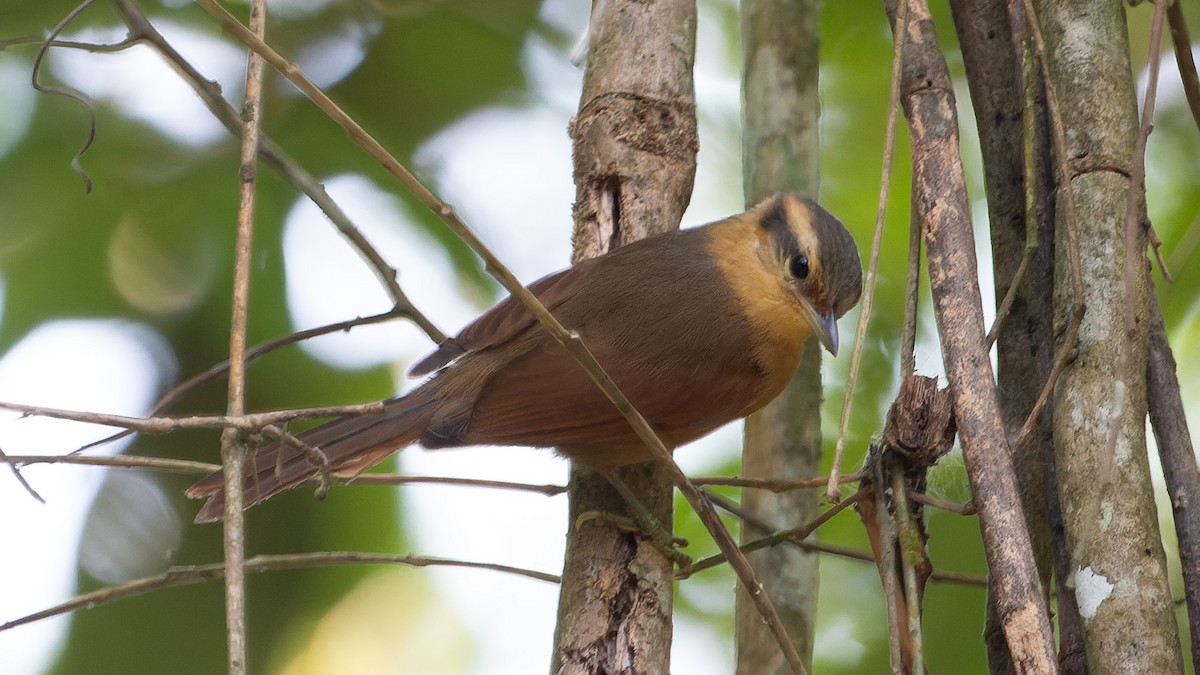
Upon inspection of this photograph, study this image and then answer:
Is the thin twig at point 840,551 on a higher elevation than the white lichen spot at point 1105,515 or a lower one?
higher

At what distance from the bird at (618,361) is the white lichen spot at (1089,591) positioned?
0.95 m

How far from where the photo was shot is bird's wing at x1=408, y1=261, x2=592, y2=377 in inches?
101

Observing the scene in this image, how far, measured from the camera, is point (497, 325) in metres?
2.67

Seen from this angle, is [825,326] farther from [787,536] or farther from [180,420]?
[180,420]

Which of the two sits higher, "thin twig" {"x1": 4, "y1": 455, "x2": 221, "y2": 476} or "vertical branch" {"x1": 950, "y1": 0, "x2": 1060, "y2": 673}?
"vertical branch" {"x1": 950, "y1": 0, "x2": 1060, "y2": 673}

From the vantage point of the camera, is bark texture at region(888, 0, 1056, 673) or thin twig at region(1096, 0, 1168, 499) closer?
bark texture at region(888, 0, 1056, 673)

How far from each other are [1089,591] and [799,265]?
1.33 m

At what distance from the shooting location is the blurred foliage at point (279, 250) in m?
2.52

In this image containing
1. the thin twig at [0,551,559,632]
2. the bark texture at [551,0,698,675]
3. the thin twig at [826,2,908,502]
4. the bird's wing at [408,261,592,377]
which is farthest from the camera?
the bird's wing at [408,261,592,377]

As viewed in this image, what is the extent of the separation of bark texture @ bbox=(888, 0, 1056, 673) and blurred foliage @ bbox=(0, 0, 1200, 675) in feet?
2.42

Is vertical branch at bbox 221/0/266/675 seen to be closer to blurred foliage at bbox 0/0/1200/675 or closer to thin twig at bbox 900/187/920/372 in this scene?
blurred foliage at bbox 0/0/1200/675

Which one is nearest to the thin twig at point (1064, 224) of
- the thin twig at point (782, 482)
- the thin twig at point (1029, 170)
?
the thin twig at point (1029, 170)

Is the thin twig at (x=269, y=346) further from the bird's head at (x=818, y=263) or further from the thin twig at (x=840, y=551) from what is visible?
the bird's head at (x=818, y=263)

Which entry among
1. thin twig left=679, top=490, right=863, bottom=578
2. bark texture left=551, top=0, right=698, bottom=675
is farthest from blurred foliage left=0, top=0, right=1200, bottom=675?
thin twig left=679, top=490, right=863, bottom=578
